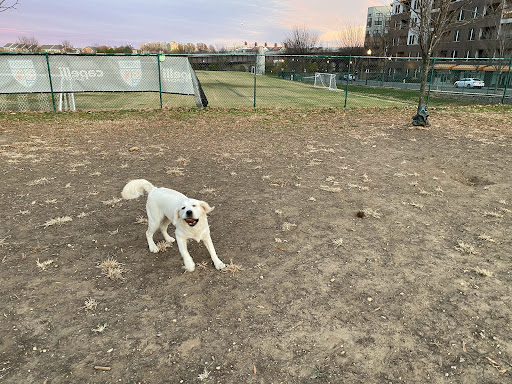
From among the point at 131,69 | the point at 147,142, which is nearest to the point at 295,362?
the point at 147,142

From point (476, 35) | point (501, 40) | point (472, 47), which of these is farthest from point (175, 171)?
point (476, 35)

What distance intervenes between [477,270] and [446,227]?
3.59 feet

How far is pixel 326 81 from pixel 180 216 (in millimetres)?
36799

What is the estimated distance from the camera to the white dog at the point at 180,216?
10.5ft

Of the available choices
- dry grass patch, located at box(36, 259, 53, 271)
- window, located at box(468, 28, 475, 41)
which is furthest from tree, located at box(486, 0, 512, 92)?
dry grass patch, located at box(36, 259, 53, 271)

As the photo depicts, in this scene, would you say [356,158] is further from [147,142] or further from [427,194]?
[147,142]

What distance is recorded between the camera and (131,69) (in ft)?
47.3

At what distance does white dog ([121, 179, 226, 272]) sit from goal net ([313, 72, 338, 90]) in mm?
33405

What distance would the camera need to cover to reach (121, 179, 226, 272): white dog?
321 centimetres

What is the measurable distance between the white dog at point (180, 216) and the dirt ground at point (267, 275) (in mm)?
218

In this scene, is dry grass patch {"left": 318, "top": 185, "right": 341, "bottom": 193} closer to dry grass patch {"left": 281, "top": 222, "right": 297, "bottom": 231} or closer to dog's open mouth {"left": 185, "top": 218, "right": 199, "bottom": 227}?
dry grass patch {"left": 281, "top": 222, "right": 297, "bottom": 231}

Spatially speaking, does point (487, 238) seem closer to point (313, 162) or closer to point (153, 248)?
point (313, 162)

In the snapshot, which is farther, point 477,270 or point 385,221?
point 385,221

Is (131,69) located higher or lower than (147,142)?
higher
